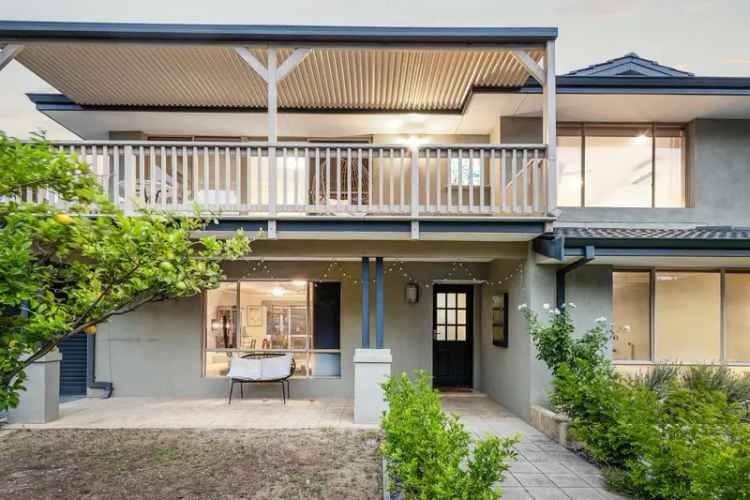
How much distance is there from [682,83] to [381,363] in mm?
6159

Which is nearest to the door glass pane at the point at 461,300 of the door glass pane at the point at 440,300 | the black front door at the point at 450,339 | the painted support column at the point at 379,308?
the black front door at the point at 450,339

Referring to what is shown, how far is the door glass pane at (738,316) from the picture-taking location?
6.89 metres

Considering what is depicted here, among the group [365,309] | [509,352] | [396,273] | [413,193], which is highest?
[413,193]

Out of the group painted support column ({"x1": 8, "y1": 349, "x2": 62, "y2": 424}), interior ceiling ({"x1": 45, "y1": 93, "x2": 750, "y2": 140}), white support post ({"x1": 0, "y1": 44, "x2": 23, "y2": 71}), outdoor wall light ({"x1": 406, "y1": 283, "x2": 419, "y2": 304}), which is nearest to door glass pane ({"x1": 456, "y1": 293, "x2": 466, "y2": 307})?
outdoor wall light ({"x1": 406, "y1": 283, "x2": 419, "y2": 304})

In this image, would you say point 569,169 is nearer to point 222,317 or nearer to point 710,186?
point 710,186

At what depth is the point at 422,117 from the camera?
26.9ft

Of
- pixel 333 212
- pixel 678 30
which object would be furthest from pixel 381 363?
pixel 678 30

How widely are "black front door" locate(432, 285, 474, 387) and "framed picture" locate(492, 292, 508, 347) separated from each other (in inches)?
41.6

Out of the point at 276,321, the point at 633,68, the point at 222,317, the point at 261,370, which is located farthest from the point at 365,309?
the point at 633,68

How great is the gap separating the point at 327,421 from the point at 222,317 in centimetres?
307

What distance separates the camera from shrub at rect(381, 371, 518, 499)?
2807 mm

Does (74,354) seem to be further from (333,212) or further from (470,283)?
(470,283)

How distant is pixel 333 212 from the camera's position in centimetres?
594

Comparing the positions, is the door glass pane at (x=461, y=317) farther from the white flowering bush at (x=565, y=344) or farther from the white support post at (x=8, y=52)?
the white support post at (x=8, y=52)
